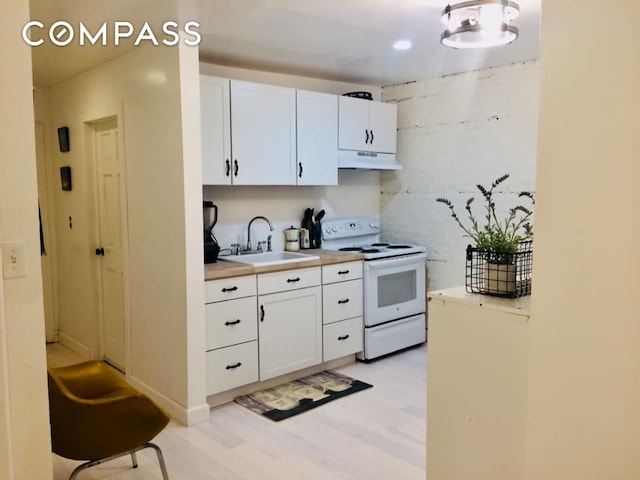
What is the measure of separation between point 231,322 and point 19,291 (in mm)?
1794

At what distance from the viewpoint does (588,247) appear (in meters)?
1.45

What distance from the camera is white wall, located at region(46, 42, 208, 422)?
10.4 ft

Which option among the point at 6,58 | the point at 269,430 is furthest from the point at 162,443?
the point at 6,58

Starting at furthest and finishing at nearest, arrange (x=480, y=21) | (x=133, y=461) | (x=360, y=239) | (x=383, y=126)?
(x=360, y=239), (x=383, y=126), (x=133, y=461), (x=480, y=21)

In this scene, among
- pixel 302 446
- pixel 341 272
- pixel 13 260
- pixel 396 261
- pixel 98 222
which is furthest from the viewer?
pixel 396 261

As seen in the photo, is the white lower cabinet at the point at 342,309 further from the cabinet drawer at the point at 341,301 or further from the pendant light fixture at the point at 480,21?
the pendant light fixture at the point at 480,21

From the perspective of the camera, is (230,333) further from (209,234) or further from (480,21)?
(480,21)

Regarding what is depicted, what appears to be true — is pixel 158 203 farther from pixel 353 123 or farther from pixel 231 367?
pixel 353 123

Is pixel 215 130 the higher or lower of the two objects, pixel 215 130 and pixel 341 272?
the higher

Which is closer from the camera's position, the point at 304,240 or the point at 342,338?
the point at 342,338

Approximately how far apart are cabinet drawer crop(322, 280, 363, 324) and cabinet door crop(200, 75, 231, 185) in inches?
46.0

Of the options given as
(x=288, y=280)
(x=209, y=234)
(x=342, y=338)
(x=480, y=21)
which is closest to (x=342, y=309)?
(x=342, y=338)

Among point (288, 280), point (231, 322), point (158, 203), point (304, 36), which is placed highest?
point (304, 36)

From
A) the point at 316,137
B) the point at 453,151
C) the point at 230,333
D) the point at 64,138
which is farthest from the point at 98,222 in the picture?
the point at 453,151
